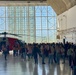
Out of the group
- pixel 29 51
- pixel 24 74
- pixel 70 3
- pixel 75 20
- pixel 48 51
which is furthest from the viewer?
pixel 70 3

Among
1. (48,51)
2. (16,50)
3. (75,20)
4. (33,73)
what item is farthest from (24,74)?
(16,50)

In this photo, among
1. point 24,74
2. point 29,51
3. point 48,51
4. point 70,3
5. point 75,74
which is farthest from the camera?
point 70,3

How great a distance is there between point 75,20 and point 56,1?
15259 millimetres

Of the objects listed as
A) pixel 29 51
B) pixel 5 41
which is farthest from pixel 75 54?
pixel 5 41

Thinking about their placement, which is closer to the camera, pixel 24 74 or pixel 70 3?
pixel 24 74

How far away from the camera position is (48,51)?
83.7 feet

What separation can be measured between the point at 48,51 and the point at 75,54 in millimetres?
9317

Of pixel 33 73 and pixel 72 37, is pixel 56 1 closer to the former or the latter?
pixel 72 37

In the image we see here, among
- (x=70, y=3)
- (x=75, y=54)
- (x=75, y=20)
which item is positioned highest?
(x=70, y=3)

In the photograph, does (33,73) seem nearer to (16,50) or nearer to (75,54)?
(75,54)

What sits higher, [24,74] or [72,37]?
[72,37]

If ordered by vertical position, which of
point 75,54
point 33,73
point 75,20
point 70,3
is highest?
point 70,3

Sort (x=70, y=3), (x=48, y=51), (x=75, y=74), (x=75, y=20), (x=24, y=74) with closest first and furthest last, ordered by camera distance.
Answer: (x=75, y=74)
(x=24, y=74)
(x=48, y=51)
(x=75, y=20)
(x=70, y=3)

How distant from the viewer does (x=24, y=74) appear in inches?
706
